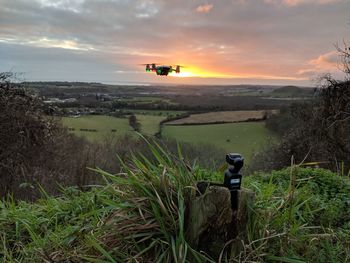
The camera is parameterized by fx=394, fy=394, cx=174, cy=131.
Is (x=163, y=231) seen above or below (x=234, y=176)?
below

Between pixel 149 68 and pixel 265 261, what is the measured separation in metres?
7.62

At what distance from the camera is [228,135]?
40750mm

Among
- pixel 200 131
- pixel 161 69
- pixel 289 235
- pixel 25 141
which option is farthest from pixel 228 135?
pixel 289 235

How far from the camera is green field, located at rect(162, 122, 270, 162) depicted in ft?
118

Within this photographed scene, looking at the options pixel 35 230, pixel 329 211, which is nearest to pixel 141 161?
pixel 35 230

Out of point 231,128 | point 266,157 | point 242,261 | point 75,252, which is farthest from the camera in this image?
point 231,128

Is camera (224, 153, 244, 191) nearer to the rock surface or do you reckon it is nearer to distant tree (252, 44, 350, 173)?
Answer: the rock surface

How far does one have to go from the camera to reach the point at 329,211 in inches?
151

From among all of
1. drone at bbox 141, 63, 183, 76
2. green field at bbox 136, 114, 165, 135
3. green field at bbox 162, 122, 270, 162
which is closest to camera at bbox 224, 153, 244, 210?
drone at bbox 141, 63, 183, 76

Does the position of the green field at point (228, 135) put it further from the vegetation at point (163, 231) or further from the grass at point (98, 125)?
the vegetation at point (163, 231)

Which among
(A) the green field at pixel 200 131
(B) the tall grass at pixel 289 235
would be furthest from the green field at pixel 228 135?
(B) the tall grass at pixel 289 235

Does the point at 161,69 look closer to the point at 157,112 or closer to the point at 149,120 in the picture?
the point at 149,120

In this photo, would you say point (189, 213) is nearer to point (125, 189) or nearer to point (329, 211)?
point (125, 189)

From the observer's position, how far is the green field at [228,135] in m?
35.9
